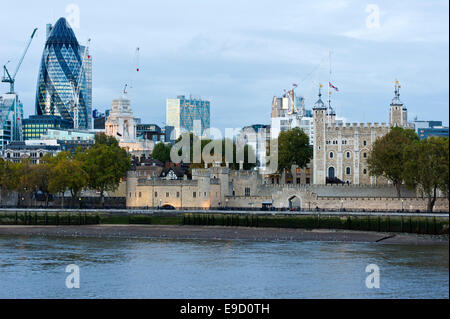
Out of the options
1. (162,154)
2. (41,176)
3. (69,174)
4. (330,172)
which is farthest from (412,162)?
(162,154)

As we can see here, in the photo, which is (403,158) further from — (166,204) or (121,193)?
(121,193)

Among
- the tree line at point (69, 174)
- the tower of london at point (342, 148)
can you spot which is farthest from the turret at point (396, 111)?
the tree line at point (69, 174)

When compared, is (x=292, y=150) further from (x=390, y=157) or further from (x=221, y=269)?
(x=221, y=269)

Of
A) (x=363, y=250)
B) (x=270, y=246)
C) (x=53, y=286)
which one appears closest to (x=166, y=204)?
(x=270, y=246)

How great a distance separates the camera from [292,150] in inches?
5369

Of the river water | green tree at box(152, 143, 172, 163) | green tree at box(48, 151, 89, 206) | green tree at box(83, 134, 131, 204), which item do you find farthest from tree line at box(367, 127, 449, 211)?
green tree at box(152, 143, 172, 163)

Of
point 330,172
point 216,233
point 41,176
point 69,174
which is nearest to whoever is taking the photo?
point 216,233

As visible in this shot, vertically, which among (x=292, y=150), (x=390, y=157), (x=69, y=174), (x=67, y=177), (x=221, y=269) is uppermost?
(x=292, y=150)

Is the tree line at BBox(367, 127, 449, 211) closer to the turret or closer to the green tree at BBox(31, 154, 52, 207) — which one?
the turret

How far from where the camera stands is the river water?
57062 mm

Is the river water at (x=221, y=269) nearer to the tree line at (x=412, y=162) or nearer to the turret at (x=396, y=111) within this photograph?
the tree line at (x=412, y=162)

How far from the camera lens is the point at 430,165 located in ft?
317

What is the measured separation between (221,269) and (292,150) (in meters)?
71.3

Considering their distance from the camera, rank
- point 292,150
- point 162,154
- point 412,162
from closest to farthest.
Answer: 1. point 412,162
2. point 292,150
3. point 162,154
